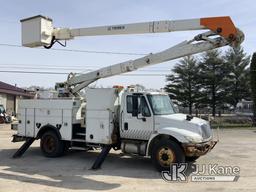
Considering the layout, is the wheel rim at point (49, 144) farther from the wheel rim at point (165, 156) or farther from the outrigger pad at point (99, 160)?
the wheel rim at point (165, 156)

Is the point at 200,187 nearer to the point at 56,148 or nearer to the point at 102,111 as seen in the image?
the point at 102,111

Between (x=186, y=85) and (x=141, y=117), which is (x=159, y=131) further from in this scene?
(x=186, y=85)

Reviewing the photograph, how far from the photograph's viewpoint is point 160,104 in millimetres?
12594

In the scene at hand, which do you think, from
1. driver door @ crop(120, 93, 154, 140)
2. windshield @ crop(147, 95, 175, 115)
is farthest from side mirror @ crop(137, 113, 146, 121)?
windshield @ crop(147, 95, 175, 115)

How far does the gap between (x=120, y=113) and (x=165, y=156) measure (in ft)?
7.27

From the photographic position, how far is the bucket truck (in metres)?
11.4

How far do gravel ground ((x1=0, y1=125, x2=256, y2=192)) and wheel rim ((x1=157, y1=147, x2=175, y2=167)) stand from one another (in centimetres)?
40

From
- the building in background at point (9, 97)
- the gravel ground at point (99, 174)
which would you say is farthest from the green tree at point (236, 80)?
the gravel ground at point (99, 174)

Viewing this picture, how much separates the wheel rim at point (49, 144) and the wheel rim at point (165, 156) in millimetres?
4459

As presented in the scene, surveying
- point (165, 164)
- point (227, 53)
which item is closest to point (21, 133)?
point (165, 164)

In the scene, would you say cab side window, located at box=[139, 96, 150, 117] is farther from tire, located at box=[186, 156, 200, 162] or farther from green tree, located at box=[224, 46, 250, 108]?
green tree, located at box=[224, 46, 250, 108]

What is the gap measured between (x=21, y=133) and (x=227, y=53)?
1723 inches

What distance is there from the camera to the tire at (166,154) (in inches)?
445

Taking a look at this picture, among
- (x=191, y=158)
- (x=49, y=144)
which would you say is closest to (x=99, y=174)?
(x=191, y=158)
